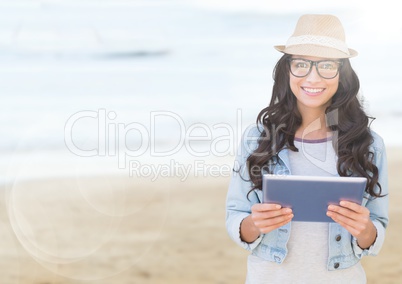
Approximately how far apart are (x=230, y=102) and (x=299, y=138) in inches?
505

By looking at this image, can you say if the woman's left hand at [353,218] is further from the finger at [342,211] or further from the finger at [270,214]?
the finger at [270,214]

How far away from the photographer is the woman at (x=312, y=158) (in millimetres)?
2797

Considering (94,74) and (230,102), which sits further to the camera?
(94,74)

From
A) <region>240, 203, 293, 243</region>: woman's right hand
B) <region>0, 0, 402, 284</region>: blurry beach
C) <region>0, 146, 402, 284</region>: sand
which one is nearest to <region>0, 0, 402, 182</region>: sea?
<region>0, 0, 402, 284</region>: blurry beach

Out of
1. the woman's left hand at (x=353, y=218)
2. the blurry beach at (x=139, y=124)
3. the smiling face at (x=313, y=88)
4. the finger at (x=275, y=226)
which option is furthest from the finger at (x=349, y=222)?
the blurry beach at (x=139, y=124)

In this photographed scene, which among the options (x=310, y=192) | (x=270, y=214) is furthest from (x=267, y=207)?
(x=310, y=192)

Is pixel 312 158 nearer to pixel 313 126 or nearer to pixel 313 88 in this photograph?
pixel 313 126

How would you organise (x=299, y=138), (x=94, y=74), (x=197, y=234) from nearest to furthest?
1. (x=299, y=138)
2. (x=197, y=234)
3. (x=94, y=74)

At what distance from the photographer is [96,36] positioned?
21.3 metres

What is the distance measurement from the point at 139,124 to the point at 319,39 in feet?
34.8

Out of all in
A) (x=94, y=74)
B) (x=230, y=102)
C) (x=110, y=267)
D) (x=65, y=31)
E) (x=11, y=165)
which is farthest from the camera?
(x=65, y=31)

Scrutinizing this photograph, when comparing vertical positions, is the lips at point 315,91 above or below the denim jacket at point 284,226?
above

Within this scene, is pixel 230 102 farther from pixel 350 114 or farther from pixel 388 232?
pixel 350 114

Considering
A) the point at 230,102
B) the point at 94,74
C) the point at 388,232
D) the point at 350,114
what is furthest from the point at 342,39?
the point at 94,74
